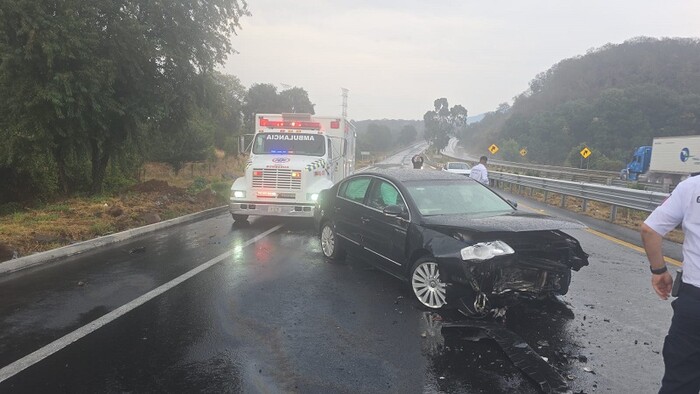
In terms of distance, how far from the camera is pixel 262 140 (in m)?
13.2

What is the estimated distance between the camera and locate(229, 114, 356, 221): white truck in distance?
11.6 meters

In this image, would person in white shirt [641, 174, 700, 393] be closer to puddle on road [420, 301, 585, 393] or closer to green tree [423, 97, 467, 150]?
puddle on road [420, 301, 585, 393]

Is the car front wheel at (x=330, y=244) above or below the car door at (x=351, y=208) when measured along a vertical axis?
below

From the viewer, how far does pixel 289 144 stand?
13188 mm

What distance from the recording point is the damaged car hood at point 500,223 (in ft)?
16.6

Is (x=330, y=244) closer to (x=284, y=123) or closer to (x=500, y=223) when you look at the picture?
(x=500, y=223)

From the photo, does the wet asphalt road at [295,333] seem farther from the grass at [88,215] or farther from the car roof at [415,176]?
the grass at [88,215]

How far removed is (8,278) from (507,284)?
6713 millimetres

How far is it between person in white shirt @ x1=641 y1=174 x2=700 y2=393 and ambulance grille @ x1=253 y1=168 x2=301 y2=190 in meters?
9.47

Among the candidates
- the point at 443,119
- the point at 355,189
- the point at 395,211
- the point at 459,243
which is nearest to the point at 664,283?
the point at 459,243

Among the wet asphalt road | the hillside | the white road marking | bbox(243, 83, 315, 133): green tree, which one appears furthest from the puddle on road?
bbox(243, 83, 315, 133): green tree

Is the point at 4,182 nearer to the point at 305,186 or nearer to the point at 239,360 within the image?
the point at 305,186

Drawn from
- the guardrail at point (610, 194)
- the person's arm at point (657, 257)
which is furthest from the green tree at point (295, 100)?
the person's arm at point (657, 257)

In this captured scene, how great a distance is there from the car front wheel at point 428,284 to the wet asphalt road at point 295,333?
201 millimetres
